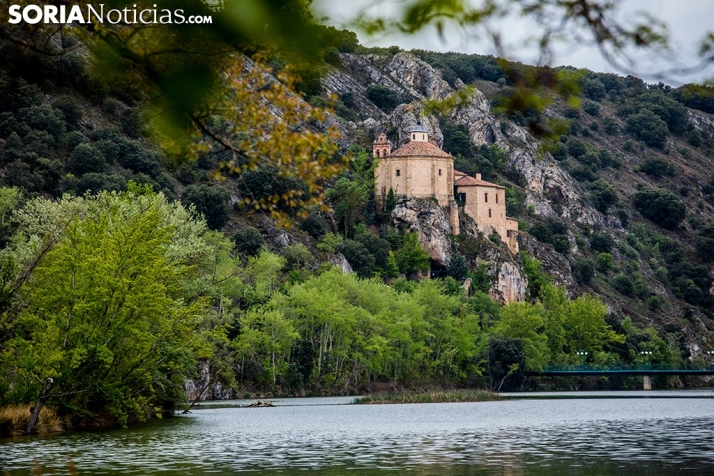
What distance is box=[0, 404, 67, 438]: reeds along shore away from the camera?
128 feet

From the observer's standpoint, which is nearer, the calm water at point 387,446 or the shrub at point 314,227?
the calm water at point 387,446

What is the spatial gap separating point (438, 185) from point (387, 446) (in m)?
114

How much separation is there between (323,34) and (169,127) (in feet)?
4.57

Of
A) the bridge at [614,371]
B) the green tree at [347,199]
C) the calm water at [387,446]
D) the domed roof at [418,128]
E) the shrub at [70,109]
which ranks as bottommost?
the calm water at [387,446]

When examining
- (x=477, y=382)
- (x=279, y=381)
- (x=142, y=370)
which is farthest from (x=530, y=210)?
Result: (x=142, y=370)

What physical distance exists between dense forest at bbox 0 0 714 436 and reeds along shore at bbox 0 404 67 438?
582mm

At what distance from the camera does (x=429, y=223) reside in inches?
5782

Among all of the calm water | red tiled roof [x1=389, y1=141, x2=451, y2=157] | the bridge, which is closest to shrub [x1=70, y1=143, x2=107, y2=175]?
red tiled roof [x1=389, y1=141, x2=451, y2=157]

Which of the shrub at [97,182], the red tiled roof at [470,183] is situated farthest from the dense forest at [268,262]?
the red tiled roof at [470,183]

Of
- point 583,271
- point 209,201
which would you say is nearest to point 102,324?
point 209,201

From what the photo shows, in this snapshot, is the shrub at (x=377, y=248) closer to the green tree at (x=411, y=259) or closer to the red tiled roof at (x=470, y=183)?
the green tree at (x=411, y=259)

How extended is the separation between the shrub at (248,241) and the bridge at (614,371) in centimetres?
3529

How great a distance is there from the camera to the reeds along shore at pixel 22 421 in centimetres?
3912

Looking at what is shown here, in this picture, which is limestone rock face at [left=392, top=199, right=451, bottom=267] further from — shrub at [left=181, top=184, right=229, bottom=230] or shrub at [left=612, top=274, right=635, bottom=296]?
shrub at [left=612, top=274, right=635, bottom=296]
